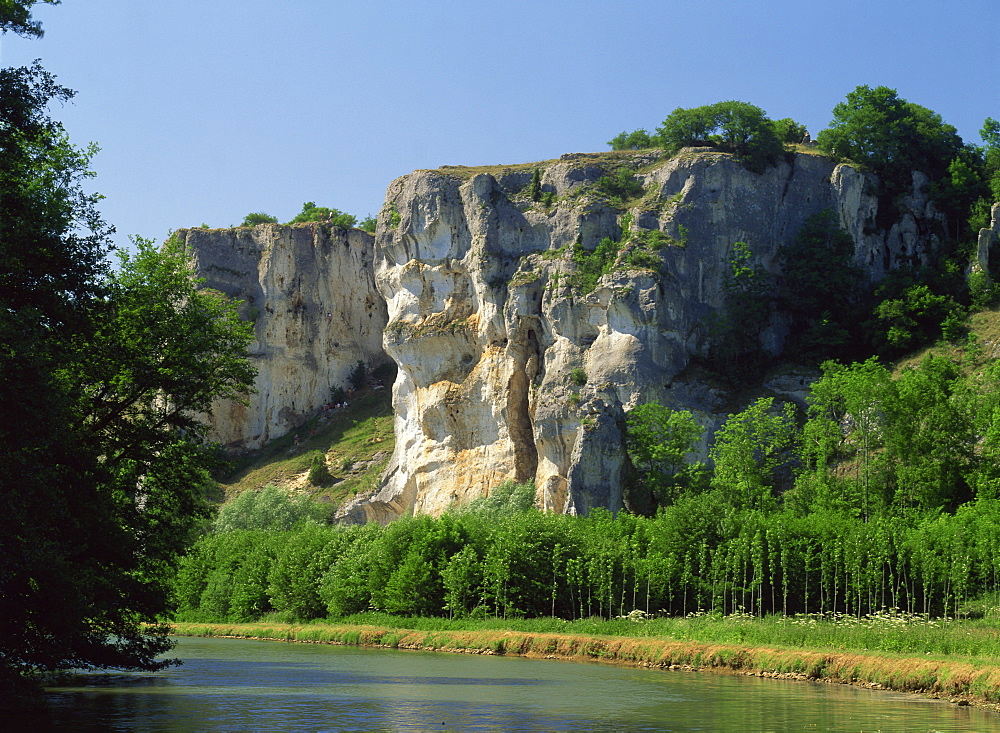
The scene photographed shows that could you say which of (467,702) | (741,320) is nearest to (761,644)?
(467,702)

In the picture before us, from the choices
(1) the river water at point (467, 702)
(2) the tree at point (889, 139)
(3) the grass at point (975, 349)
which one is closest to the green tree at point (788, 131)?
(2) the tree at point (889, 139)

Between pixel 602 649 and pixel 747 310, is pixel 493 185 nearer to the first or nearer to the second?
pixel 747 310

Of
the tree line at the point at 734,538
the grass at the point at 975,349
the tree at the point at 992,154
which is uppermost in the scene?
the tree at the point at 992,154

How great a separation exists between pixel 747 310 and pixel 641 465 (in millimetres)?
17762

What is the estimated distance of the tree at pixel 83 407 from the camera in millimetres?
22047

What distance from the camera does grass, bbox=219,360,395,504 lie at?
338 ft

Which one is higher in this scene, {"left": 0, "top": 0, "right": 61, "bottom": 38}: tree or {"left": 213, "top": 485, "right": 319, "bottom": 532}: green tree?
{"left": 0, "top": 0, "right": 61, "bottom": 38}: tree

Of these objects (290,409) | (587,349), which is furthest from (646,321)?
(290,409)

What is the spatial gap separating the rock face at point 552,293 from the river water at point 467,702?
4170cm

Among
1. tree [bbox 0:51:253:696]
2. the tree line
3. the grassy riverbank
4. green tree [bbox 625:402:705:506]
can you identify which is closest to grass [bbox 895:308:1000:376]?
the tree line

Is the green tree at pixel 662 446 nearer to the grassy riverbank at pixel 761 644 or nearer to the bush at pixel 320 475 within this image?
the grassy riverbank at pixel 761 644

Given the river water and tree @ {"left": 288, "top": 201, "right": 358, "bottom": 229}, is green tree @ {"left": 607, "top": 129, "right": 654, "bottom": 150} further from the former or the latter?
the river water

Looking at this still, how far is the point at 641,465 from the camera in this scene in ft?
255

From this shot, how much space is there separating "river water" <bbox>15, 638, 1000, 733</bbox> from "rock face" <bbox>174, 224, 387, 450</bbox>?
77333 mm
